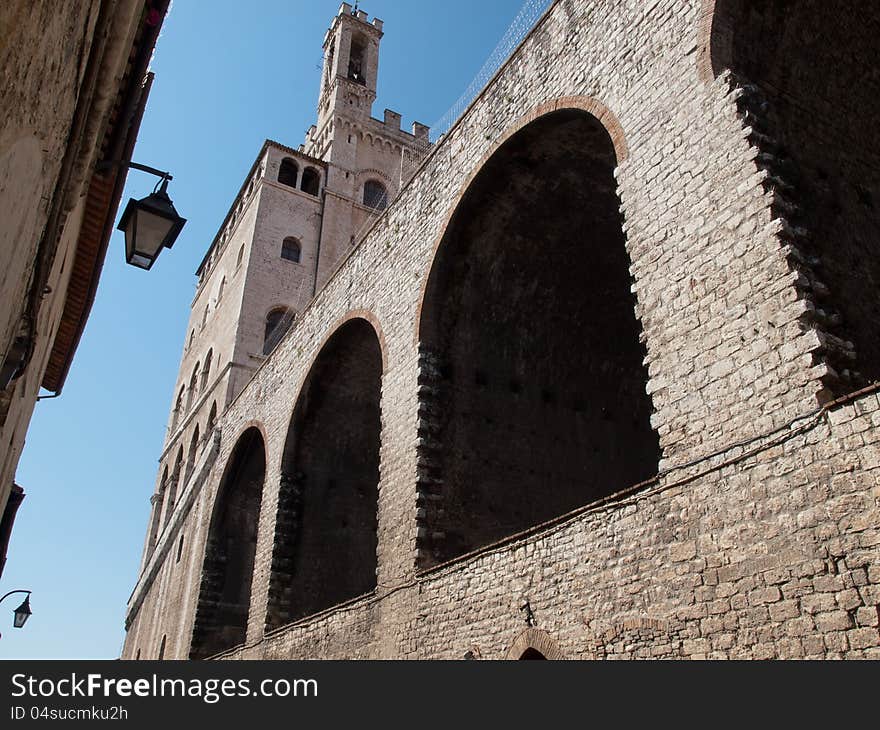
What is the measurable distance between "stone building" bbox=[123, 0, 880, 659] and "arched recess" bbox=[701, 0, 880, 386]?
30mm

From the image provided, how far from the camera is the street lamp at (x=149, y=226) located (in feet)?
17.1

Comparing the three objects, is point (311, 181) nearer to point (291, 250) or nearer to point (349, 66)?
point (291, 250)

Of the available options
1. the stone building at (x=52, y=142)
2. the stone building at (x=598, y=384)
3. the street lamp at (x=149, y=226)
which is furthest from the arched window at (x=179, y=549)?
the street lamp at (x=149, y=226)

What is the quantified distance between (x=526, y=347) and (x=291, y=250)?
59.7ft

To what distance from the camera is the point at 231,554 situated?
58.4ft

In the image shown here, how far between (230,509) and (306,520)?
468cm

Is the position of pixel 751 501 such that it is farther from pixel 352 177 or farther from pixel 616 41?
pixel 352 177

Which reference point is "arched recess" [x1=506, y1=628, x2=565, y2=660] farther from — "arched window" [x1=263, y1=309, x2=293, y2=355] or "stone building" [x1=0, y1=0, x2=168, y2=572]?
Result: "arched window" [x1=263, y1=309, x2=293, y2=355]

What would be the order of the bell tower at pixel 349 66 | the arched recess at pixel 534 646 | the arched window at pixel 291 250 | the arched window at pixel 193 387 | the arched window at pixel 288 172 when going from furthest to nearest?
1. the bell tower at pixel 349 66
2. the arched window at pixel 288 172
3. the arched window at pixel 193 387
4. the arched window at pixel 291 250
5. the arched recess at pixel 534 646

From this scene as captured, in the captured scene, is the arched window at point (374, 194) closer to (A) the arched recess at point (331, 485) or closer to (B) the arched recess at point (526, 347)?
(A) the arched recess at point (331, 485)

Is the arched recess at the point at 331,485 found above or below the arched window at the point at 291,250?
below

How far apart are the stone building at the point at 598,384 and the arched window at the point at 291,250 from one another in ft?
34.8

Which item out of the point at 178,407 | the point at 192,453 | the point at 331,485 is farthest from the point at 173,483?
the point at 331,485

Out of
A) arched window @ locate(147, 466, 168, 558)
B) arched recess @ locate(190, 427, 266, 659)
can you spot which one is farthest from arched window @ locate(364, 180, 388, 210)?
arched recess @ locate(190, 427, 266, 659)
